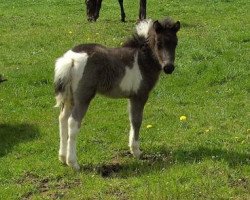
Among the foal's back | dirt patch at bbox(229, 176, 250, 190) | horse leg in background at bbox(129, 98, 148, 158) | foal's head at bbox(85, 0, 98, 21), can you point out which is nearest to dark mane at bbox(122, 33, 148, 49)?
the foal's back

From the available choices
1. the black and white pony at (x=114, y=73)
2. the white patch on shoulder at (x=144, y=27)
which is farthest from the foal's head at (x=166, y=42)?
the white patch on shoulder at (x=144, y=27)

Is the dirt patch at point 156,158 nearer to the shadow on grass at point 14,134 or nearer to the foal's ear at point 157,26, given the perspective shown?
the foal's ear at point 157,26

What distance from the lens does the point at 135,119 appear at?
8047mm

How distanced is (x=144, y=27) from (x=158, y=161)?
6.78 feet

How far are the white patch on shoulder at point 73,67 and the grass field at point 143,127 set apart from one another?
1.36 m

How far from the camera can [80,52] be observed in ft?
24.7

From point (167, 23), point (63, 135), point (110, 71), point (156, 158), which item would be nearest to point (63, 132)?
point (63, 135)

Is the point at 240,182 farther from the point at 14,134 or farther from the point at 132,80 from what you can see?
the point at 14,134

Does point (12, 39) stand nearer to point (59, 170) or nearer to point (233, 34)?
point (233, 34)

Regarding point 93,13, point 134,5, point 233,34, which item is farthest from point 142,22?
point 134,5

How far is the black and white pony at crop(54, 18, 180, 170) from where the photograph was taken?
7.45m

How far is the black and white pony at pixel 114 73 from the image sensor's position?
293 inches

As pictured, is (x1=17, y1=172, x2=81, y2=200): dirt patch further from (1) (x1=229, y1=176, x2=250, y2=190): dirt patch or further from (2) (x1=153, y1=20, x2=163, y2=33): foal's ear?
(2) (x1=153, y1=20, x2=163, y2=33): foal's ear

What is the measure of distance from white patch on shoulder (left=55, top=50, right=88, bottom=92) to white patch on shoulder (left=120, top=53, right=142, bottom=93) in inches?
27.2
